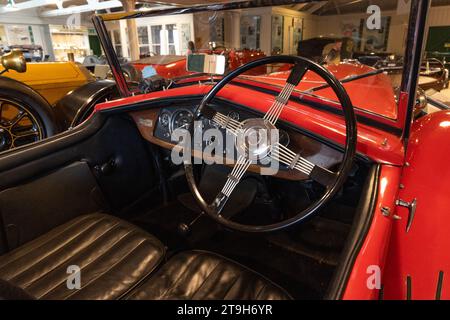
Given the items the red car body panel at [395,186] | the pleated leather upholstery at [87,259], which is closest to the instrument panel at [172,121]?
the red car body panel at [395,186]

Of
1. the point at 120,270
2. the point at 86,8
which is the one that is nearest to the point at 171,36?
the point at 120,270

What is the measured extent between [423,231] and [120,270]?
111 centimetres

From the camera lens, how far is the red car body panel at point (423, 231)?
90cm

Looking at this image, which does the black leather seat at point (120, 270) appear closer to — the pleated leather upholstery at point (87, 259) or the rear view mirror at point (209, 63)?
the pleated leather upholstery at point (87, 259)

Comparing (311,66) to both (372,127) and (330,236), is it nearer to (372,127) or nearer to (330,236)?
(372,127)

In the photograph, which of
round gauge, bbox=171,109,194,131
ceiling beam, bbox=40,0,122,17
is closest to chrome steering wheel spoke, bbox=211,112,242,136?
round gauge, bbox=171,109,194,131

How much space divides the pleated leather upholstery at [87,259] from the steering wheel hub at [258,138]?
1.91ft

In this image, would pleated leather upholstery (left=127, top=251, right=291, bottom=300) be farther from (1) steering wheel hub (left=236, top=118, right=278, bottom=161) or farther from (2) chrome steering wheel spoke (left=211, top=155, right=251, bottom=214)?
(1) steering wheel hub (left=236, top=118, right=278, bottom=161)

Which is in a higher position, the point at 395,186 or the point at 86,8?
the point at 86,8

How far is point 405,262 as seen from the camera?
3.14ft

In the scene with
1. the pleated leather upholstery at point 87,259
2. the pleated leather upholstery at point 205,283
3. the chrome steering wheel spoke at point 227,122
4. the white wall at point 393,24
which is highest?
the white wall at point 393,24

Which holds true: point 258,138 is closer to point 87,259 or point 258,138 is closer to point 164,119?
point 164,119

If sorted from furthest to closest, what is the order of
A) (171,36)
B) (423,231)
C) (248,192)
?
(171,36)
(248,192)
(423,231)

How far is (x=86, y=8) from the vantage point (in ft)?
35.8
